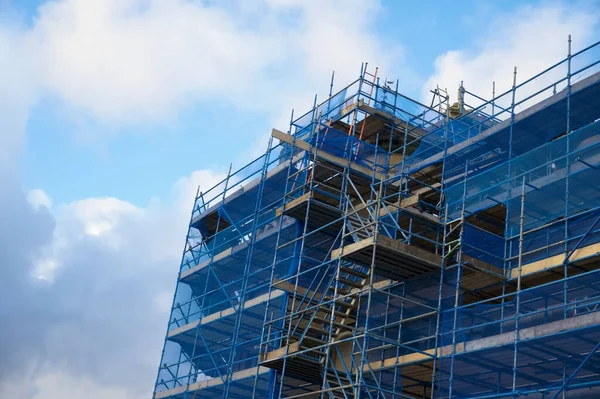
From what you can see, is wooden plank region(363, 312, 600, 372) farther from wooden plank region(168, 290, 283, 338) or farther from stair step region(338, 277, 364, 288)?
wooden plank region(168, 290, 283, 338)

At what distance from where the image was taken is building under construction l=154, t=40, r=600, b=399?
17.5m

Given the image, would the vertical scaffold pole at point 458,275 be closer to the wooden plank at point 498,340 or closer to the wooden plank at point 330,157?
the wooden plank at point 498,340

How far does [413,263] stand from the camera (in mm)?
20266

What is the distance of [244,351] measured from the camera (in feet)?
92.2

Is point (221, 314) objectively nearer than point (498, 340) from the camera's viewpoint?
No

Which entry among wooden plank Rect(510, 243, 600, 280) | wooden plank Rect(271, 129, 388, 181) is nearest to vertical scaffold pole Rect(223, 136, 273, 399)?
wooden plank Rect(271, 129, 388, 181)

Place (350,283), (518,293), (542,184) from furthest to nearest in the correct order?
(350,283) → (542,184) → (518,293)

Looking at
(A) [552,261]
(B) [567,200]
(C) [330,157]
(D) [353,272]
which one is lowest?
(A) [552,261]

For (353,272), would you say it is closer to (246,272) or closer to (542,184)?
(542,184)

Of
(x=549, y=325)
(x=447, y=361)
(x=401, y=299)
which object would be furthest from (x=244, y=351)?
(x=549, y=325)

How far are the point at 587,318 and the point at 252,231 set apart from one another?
45.8 feet

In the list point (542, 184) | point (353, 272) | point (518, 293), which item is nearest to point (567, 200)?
point (542, 184)

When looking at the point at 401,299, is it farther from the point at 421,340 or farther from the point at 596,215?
the point at 596,215

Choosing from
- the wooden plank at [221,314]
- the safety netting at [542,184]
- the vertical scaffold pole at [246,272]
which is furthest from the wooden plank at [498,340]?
the vertical scaffold pole at [246,272]
